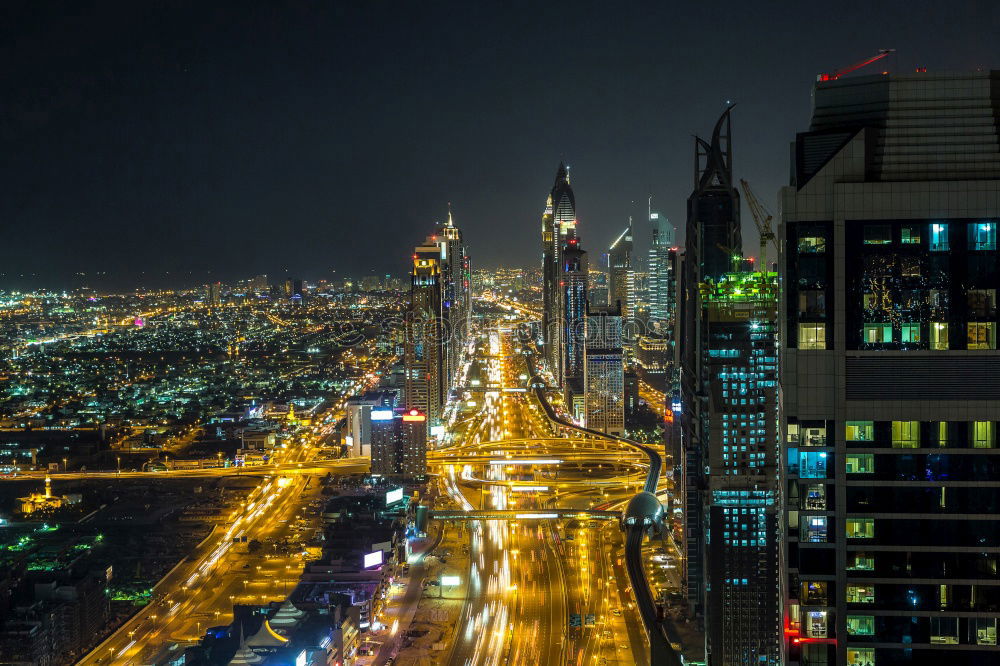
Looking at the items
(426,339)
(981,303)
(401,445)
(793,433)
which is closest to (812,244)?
(981,303)

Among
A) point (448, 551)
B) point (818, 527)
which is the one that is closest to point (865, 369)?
point (818, 527)

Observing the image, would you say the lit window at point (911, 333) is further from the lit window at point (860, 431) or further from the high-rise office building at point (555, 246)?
the high-rise office building at point (555, 246)

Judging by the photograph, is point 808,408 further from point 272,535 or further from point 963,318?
point 272,535

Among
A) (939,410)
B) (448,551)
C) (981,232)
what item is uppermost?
(981,232)

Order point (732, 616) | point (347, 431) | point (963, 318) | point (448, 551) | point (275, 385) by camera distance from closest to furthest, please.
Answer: point (963, 318)
point (732, 616)
point (448, 551)
point (347, 431)
point (275, 385)

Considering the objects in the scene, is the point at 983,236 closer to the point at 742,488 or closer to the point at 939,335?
the point at 939,335
